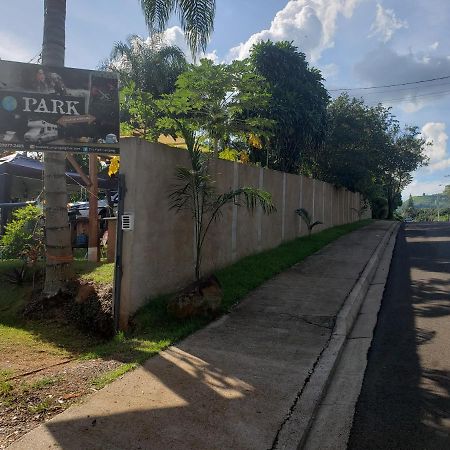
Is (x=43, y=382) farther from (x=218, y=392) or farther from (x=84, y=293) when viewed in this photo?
(x=84, y=293)

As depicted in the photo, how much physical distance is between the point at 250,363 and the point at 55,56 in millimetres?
5275

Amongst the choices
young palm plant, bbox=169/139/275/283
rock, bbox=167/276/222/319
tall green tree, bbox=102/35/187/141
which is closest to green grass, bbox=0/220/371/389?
rock, bbox=167/276/222/319

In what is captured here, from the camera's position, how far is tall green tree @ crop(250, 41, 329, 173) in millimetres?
16891

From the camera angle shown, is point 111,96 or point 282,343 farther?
point 111,96

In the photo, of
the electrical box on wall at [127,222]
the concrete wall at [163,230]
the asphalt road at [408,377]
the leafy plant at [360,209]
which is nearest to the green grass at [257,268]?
the concrete wall at [163,230]

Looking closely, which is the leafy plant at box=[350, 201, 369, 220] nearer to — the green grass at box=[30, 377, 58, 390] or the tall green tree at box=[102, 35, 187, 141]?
the tall green tree at box=[102, 35, 187, 141]

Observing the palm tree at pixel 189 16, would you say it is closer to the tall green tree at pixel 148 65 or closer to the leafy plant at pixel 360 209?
the tall green tree at pixel 148 65

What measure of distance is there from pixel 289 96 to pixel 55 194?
38.4ft

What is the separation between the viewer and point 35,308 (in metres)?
7.19

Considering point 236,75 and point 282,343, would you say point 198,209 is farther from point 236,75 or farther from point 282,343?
point 236,75

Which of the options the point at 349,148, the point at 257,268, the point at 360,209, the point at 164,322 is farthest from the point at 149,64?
the point at 360,209

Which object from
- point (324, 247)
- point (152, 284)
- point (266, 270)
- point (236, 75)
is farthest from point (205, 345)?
point (324, 247)

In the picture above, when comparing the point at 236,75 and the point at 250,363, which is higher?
the point at 236,75

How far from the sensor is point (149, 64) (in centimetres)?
2059
